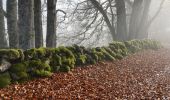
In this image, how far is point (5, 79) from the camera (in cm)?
839

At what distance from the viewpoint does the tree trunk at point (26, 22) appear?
39.0 ft

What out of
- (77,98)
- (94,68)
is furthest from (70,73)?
(77,98)

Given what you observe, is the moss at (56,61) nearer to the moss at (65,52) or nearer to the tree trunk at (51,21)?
the moss at (65,52)

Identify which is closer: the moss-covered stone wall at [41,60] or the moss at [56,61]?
the moss-covered stone wall at [41,60]

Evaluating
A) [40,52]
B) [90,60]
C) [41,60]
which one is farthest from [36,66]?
[90,60]

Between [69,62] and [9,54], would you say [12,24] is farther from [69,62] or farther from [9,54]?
[9,54]

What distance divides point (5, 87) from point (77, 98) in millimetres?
1888

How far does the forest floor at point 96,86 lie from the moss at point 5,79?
0.13 metres

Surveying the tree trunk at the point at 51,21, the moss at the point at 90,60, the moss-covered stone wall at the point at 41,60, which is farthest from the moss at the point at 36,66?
the tree trunk at the point at 51,21

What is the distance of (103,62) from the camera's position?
14375 millimetres

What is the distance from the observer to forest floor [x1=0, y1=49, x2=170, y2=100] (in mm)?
8308

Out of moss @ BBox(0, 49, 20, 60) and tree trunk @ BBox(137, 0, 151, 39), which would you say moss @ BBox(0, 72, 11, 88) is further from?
tree trunk @ BBox(137, 0, 151, 39)

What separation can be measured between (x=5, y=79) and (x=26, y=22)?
4006 mm

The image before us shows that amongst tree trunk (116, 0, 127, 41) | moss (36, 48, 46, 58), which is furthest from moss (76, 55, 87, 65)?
tree trunk (116, 0, 127, 41)
